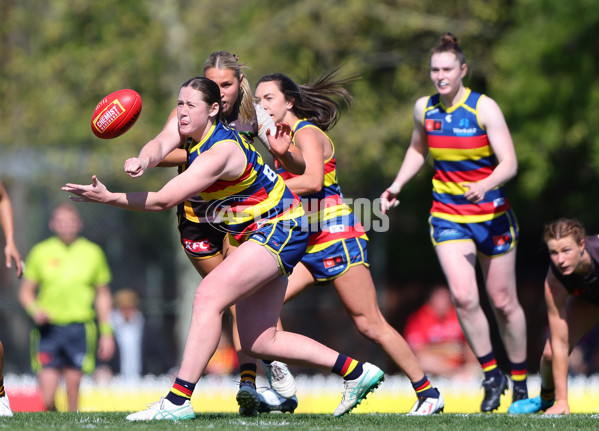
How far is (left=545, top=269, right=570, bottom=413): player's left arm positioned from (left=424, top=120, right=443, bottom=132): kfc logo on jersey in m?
1.32

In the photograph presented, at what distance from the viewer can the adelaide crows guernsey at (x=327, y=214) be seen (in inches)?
263

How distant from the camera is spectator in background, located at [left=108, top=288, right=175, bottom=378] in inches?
508

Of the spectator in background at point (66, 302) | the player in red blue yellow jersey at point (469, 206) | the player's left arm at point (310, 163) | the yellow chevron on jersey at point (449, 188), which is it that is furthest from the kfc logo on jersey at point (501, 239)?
the spectator in background at point (66, 302)

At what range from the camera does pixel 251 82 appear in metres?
14.4

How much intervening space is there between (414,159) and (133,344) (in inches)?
265

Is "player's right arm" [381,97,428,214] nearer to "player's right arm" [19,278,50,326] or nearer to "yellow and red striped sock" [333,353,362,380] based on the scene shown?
"yellow and red striped sock" [333,353,362,380]

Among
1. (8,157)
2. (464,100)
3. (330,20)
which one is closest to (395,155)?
(330,20)

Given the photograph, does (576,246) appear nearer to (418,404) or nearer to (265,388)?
(418,404)

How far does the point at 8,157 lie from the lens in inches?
539

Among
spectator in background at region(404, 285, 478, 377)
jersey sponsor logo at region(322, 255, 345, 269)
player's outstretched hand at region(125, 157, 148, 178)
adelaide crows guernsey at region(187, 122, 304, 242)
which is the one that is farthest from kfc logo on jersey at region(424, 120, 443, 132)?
spectator in background at region(404, 285, 478, 377)

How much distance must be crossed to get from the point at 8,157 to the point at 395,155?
5.55 metres

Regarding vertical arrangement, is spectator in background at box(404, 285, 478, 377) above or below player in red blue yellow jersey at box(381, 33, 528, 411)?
below

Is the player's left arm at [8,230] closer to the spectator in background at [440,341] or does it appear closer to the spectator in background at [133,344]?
the spectator in background at [133,344]

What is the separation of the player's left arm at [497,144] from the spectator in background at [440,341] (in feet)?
18.4
